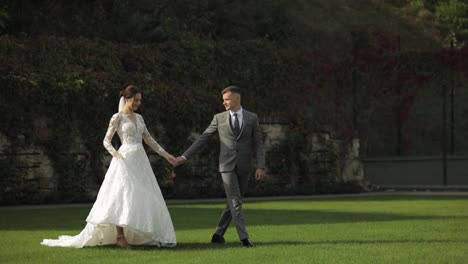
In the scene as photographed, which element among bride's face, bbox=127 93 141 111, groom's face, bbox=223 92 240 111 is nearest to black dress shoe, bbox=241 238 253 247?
groom's face, bbox=223 92 240 111

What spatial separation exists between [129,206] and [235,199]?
4.55 ft

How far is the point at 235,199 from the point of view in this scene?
1276 centimetres

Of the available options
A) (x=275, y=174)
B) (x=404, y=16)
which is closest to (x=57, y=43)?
(x=275, y=174)

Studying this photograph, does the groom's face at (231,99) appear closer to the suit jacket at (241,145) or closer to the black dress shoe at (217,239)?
the suit jacket at (241,145)

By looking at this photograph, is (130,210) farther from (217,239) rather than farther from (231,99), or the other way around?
(231,99)

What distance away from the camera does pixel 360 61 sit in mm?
31375

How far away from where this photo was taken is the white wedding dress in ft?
40.8

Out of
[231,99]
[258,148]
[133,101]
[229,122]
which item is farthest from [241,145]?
[133,101]

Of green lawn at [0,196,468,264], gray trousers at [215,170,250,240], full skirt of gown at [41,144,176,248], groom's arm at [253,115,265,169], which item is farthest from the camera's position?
groom's arm at [253,115,265,169]

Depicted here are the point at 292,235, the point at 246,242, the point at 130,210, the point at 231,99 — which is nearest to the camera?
the point at 130,210

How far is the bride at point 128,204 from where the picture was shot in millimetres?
12445

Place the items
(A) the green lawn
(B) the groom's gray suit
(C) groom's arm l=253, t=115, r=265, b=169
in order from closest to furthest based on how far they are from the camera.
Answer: (A) the green lawn < (B) the groom's gray suit < (C) groom's arm l=253, t=115, r=265, b=169

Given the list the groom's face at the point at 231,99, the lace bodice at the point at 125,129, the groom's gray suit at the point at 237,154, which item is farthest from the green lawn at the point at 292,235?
the groom's face at the point at 231,99

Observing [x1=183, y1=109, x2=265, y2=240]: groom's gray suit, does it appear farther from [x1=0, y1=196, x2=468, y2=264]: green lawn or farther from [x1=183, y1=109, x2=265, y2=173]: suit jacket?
[x1=0, y1=196, x2=468, y2=264]: green lawn
